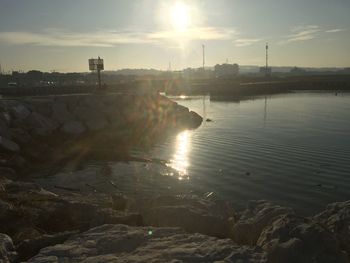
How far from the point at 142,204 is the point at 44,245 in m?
4.14

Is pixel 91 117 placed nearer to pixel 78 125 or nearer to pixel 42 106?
pixel 78 125

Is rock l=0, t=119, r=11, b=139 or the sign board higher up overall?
the sign board

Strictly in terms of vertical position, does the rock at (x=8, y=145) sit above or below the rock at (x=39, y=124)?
below

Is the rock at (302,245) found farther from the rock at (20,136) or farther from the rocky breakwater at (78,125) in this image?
the rock at (20,136)

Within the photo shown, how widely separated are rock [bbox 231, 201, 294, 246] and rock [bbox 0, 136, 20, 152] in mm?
15786

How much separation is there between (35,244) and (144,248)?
267 centimetres

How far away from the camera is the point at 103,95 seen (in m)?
35.2

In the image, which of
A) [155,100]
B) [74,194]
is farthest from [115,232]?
[155,100]

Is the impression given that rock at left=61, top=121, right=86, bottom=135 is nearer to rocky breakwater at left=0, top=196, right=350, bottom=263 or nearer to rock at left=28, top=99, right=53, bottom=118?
rock at left=28, top=99, right=53, bottom=118

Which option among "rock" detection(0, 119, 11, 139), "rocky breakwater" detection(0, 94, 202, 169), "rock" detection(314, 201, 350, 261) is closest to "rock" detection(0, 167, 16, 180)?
"rocky breakwater" detection(0, 94, 202, 169)

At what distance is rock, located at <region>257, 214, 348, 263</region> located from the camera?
7008 mm

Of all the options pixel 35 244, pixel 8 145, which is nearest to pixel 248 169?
pixel 35 244

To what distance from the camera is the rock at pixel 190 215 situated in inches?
404

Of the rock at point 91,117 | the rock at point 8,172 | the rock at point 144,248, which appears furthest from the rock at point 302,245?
the rock at point 91,117
